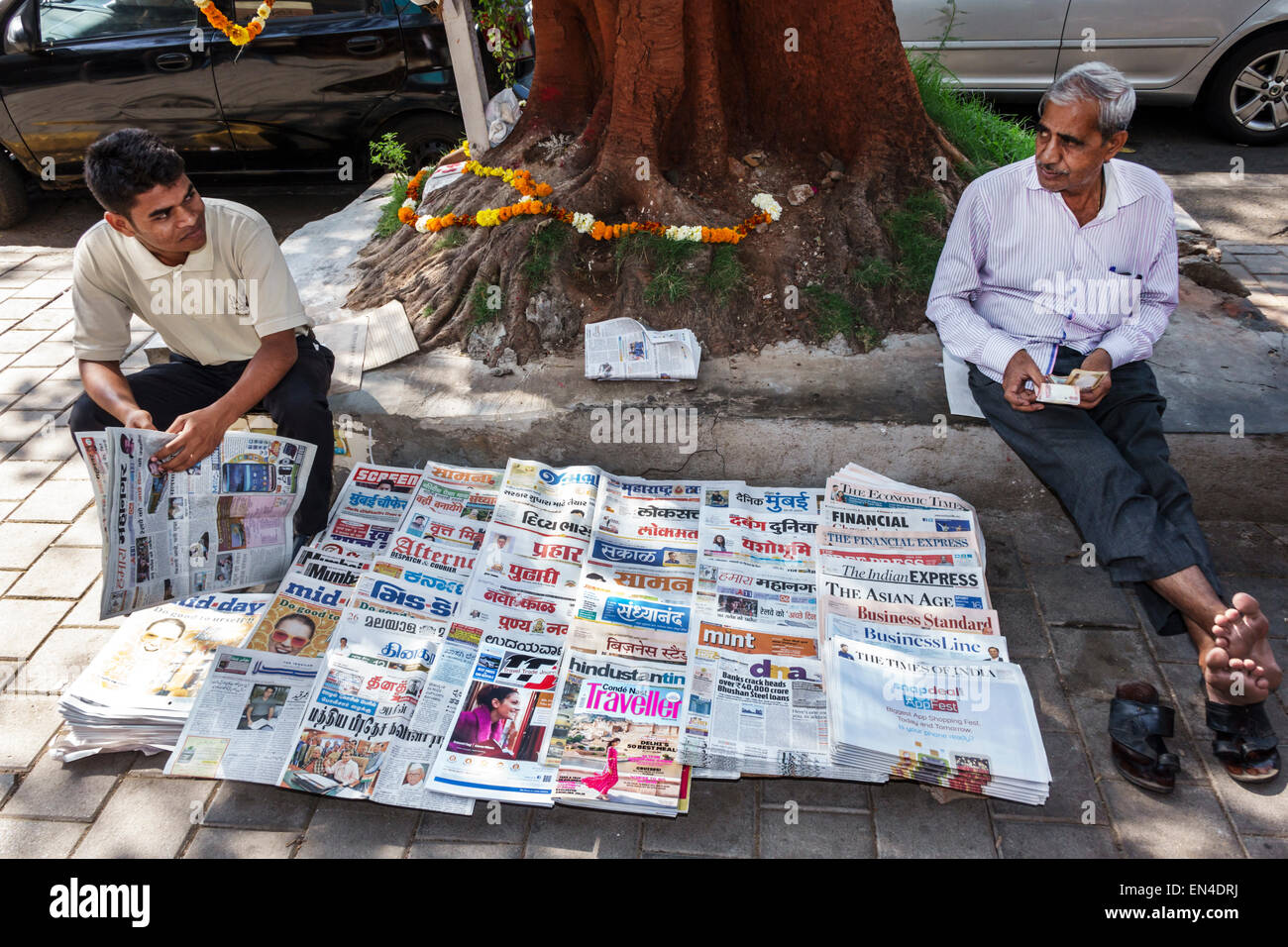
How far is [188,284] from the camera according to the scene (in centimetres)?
288

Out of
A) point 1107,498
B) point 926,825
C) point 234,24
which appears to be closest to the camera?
point 926,825

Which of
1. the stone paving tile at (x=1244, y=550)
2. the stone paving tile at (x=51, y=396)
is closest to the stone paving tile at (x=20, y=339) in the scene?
the stone paving tile at (x=51, y=396)

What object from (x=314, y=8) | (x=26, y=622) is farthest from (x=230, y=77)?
(x=26, y=622)

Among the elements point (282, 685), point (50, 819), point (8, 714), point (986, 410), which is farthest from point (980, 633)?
point (8, 714)

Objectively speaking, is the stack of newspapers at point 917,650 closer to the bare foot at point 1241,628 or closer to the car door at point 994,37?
the bare foot at point 1241,628

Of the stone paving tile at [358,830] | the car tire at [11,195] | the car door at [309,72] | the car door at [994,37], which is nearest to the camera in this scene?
the stone paving tile at [358,830]

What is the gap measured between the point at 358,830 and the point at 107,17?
5544mm

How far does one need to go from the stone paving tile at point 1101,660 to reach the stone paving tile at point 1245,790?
121 mm

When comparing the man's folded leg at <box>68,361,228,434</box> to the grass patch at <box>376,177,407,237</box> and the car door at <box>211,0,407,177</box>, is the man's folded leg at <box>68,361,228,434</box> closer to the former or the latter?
the grass patch at <box>376,177,407,237</box>

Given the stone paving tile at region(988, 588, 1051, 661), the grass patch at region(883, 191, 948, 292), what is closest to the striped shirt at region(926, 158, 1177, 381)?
the grass patch at region(883, 191, 948, 292)

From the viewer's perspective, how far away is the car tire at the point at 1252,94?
5551 mm

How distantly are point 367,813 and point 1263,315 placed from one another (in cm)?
377

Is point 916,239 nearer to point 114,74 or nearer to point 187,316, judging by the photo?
point 187,316

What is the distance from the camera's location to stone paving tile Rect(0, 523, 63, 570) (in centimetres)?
325
